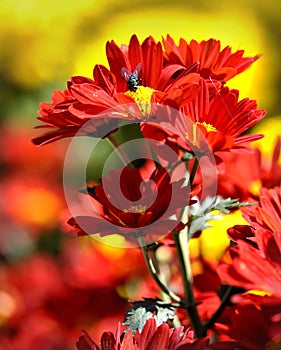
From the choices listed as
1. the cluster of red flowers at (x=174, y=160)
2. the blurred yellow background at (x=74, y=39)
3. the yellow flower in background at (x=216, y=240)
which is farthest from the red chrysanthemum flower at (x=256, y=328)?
the blurred yellow background at (x=74, y=39)

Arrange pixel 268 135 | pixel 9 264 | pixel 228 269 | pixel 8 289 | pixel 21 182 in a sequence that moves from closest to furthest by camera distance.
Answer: pixel 228 269 → pixel 268 135 → pixel 8 289 → pixel 9 264 → pixel 21 182

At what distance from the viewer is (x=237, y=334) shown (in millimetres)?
464

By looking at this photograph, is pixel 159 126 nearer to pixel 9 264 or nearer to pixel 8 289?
pixel 8 289

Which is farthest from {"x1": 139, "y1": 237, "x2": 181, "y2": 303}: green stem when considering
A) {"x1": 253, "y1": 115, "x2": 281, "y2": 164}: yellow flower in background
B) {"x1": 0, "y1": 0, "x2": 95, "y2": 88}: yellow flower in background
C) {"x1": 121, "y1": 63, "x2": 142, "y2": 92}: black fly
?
{"x1": 0, "y1": 0, "x2": 95, "y2": 88}: yellow flower in background

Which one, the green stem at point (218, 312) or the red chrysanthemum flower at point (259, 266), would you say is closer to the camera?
the red chrysanthemum flower at point (259, 266)

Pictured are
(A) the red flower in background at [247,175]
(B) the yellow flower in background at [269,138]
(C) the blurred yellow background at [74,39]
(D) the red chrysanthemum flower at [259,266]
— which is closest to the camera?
Answer: (D) the red chrysanthemum flower at [259,266]

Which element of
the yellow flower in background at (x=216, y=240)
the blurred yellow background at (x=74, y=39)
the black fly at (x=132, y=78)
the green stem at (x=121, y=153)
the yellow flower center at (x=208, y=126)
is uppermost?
the blurred yellow background at (x=74, y=39)

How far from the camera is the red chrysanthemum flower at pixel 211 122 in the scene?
50 centimetres

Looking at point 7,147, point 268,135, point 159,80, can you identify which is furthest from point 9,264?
point 159,80

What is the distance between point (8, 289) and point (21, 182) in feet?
1.80

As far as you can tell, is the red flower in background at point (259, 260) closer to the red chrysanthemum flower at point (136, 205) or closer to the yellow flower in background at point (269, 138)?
the red chrysanthemum flower at point (136, 205)

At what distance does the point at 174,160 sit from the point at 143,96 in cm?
5

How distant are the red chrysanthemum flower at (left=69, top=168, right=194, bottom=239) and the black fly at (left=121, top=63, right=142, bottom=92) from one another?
0.19ft

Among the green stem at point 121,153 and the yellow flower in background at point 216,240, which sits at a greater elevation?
the green stem at point 121,153
